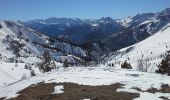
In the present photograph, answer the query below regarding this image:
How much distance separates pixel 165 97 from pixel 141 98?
3.88 m

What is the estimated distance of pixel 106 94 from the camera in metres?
45.0

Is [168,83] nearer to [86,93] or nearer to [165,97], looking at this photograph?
[165,97]

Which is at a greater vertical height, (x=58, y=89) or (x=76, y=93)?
(x=58, y=89)

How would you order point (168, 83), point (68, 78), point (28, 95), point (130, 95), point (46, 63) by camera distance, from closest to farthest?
point (130, 95), point (28, 95), point (168, 83), point (68, 78), point (46, 63)

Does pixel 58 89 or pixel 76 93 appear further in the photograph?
pixel 58 89

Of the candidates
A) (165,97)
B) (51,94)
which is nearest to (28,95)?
(51,94)

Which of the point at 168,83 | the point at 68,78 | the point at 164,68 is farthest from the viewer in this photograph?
the point at 164,68

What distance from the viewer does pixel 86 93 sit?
4575 cm

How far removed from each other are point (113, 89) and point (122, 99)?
7895 mm

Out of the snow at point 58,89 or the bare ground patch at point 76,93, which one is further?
the snow at point 58,89

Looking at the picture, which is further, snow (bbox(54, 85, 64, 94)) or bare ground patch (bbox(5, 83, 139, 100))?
snow (bbox(54, 85, 64, 94))

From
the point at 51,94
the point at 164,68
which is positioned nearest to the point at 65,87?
the point at 51,94

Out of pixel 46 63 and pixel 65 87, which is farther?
pixel 46 63

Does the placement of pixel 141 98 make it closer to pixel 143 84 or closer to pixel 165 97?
pixel 165 97
